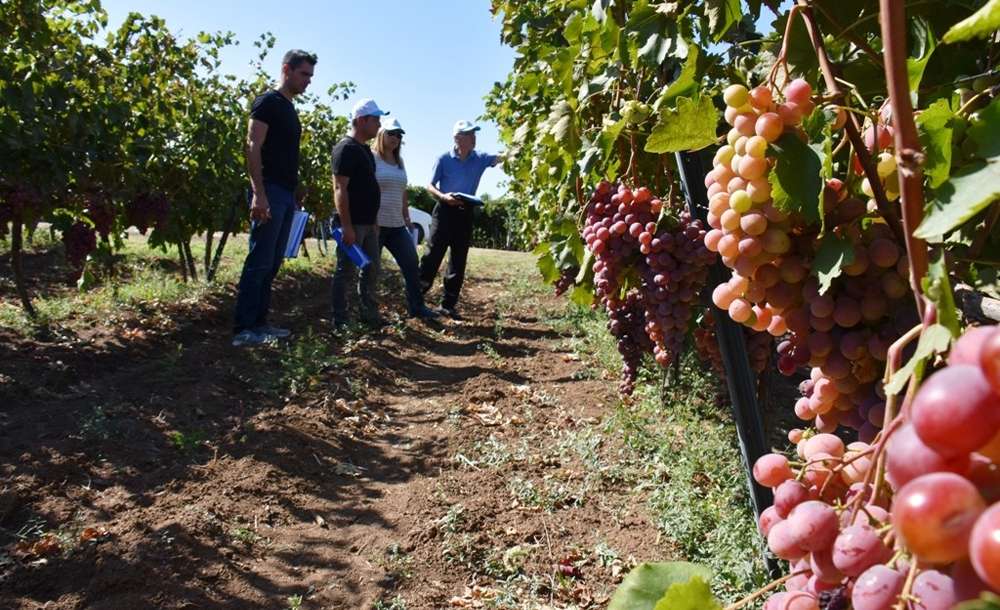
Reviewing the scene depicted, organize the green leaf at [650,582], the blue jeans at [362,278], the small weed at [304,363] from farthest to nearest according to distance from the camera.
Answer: the blue jeans at [362,278], the small weed at [304,363], the green leaf at [650,582]

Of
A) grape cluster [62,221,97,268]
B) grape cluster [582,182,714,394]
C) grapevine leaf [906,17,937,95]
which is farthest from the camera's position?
grape cluster [62,221,97,268]

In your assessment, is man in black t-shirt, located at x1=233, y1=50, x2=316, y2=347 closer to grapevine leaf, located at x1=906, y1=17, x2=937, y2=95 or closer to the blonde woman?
the blonde woman

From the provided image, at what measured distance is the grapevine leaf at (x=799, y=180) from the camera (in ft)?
2.77

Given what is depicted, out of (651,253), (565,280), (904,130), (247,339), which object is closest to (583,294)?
(651,253)

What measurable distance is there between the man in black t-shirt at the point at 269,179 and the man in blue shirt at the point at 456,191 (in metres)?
1.95

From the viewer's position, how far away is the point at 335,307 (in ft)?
20.7

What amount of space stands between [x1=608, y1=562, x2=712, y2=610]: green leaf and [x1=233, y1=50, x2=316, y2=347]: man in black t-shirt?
15.9 feet

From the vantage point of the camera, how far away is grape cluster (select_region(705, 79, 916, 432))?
84cm

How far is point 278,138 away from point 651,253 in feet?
13.1

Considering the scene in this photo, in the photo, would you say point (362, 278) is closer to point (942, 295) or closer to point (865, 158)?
point (865, 158)

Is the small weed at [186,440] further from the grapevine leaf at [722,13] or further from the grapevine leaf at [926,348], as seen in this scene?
the grapevine leaf at [926,348]

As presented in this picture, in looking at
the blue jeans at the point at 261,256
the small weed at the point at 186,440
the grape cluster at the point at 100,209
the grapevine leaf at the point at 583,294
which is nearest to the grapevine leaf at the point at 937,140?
the grapevine leaf at the point at 583,294

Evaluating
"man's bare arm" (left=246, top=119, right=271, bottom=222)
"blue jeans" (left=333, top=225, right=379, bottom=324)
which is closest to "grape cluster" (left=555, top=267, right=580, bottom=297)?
"man's bare arm" (left=246, top=119, right=271, bottom=222)

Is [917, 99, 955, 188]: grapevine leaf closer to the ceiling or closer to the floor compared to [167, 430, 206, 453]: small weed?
closer to the ceiling
